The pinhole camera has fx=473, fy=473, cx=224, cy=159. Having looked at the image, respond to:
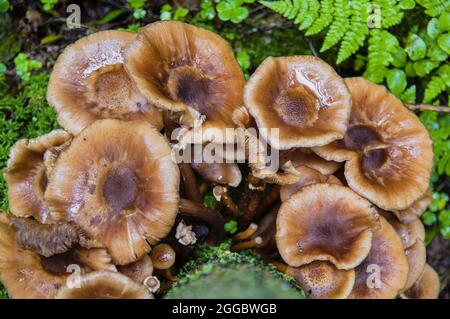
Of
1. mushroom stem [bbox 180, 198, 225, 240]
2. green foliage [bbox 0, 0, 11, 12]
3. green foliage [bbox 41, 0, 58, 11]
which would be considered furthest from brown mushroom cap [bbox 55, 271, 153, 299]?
green foliage [bbox 0, 0, 11, 12]

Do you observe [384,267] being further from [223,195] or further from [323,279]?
[223,195]

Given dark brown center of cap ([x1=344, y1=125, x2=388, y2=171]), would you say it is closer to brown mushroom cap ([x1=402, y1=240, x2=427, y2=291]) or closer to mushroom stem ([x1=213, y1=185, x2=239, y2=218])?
brown mushroom cap ([x1=402, y1=240, x2=427, y2=291])

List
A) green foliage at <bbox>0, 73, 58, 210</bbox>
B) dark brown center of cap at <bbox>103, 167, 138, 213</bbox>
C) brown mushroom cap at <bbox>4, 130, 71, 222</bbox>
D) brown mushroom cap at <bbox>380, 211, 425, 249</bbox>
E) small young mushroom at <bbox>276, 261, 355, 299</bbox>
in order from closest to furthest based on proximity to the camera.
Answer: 1. dark brown center of cap at <bbox>103, 167, 138, 213</bbox>
2. small young mushroom at <bbox>276, 261, 355, 299</bbox>
3. brown mushroom cap at <bbox>4, 130, 71, 222</bbox>
4. brown mushroom cap at <bbox>380, 211, 425, 249</bbox>
5. green foliage at <bbox>0, 73, 58, 210</bbox>

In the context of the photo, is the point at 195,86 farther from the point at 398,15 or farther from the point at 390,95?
the point at 398,15

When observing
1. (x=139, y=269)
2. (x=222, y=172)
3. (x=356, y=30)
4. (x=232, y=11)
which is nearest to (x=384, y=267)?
(x=222, y=172)

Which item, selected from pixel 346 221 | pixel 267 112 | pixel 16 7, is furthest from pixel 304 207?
pixel 16 7
